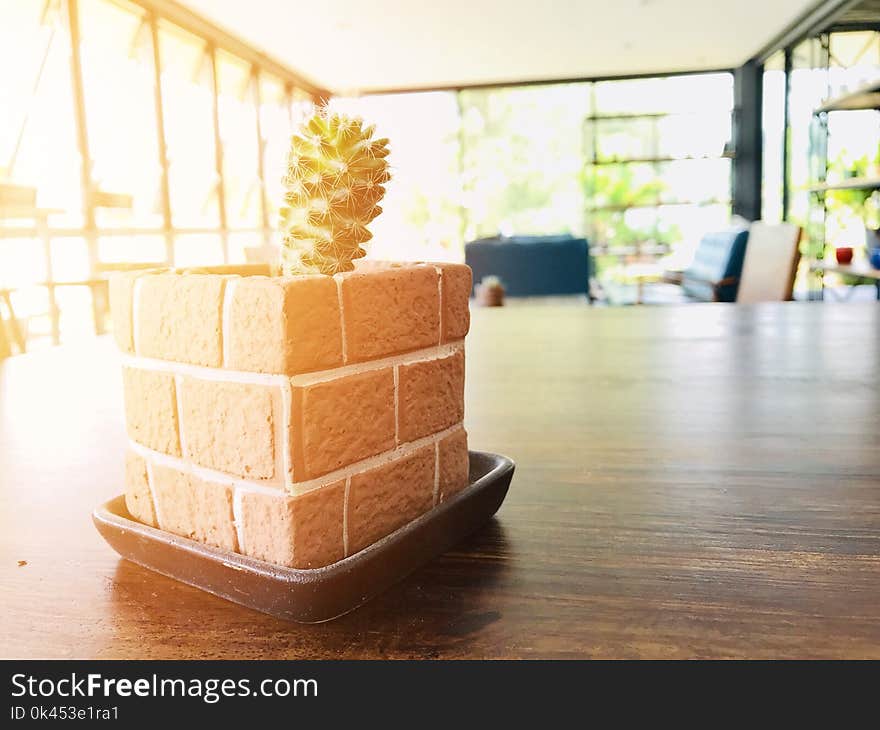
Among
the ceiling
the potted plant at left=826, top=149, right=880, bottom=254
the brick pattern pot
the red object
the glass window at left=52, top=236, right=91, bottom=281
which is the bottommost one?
the brick pattern pot

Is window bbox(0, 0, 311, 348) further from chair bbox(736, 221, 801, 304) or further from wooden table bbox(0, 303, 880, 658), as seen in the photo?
wooden table bbox(0, 303, 880, 658)

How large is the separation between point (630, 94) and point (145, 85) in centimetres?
597

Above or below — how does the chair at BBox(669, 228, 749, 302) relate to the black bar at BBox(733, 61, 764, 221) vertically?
below

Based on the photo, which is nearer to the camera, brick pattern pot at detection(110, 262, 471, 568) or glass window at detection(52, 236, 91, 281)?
brick pattern pot at detection(110, 262, 471, 568)

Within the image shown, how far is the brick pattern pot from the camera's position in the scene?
32 cm

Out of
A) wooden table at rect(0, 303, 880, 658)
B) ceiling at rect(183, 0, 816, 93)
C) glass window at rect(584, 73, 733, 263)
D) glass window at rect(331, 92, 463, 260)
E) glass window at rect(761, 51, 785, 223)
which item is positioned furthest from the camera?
glass window at rect(331, 92, 463, 260)

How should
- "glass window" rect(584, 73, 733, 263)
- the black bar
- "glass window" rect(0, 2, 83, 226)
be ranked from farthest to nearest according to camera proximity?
"glass window" rect(584, 73, 733, 263) < the black bar < "glass window" rect(0, 2, 83, 226)

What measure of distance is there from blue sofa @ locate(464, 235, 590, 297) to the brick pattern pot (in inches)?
225

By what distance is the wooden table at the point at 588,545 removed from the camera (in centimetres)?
31

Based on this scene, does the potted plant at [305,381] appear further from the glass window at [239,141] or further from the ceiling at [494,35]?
the glass window at [239,141]

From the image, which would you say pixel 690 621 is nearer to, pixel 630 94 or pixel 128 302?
pixel 128 302

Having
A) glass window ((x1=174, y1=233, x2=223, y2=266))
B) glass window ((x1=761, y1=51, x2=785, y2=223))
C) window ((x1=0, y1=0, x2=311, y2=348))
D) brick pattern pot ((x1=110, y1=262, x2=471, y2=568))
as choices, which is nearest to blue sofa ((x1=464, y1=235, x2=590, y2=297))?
window ((x1=0, y1=0, x2=311, y2=348))

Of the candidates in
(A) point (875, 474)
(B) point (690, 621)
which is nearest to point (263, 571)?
(B) point (690, 621)

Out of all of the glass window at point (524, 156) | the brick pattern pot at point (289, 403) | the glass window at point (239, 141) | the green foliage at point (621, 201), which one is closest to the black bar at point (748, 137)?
the green foliage at point (621, 201)
